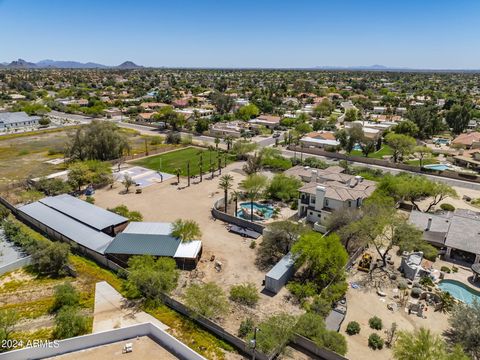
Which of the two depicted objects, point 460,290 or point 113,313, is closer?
point 113,313

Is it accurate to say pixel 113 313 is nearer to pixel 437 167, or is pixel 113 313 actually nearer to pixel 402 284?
pixel 402 284

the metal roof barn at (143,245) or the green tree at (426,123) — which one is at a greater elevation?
the green tree at (426,123)

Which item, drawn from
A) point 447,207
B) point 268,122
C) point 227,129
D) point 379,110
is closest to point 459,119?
point 379,110

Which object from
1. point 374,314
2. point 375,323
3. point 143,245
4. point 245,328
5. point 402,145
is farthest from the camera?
point 402,145

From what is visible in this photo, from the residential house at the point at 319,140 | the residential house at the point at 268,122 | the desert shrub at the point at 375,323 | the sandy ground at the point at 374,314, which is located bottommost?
the sandy ground at the point at 374,314

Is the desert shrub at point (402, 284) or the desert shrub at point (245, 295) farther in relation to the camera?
the desert shrub at point (402, 284)

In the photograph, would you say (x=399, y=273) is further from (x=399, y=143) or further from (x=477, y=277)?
(x=399, y=143)

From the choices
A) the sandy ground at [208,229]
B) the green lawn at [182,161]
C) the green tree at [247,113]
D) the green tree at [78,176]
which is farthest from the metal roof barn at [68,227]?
the green tree at [247,113]

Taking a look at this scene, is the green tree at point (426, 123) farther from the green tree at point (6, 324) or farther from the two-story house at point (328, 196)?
the green tree at point (6, 324)

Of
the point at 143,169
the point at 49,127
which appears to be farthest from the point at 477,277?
the point at 49,127
